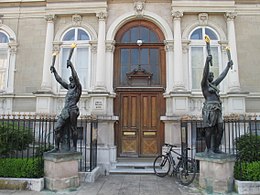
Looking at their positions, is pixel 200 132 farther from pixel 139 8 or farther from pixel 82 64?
pixel 139 8

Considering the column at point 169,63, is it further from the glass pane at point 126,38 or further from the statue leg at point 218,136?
the statue leg at point 218,136

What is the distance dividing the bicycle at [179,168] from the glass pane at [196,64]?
3616mm

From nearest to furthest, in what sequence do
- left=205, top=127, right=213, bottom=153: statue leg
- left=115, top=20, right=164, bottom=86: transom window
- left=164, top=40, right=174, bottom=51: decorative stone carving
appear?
left=205, top=127, right=213, bottom=153: statue leg → left=164, top=40, right=174, bottom=51: decorative stone carving → left=115, top=20, right=164, bottom=86: transom window

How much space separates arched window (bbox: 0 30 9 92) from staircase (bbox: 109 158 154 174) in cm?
709

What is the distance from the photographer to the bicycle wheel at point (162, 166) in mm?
9277

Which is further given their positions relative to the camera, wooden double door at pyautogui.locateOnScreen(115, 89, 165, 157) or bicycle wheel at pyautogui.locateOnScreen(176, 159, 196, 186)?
wooden double door at pyautogui.locateOnScreen(115, 89, 165, 157)

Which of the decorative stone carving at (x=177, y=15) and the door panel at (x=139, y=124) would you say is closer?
the door panel at (x=139, y=124)

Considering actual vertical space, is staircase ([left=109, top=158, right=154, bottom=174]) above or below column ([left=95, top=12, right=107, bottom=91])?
below

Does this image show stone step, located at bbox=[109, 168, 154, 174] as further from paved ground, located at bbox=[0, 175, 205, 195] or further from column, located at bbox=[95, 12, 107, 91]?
column, located at bbox=[95, 12, 107, 91]

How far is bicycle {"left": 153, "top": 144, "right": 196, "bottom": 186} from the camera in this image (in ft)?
27.3

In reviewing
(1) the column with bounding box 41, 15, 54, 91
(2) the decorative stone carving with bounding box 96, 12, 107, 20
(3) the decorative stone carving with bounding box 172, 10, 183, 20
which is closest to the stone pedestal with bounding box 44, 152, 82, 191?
(1) the column with bounding box 41, 15, 54, 91

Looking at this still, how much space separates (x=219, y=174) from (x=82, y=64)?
26.7ft

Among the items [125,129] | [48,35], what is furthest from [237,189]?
[48,35]

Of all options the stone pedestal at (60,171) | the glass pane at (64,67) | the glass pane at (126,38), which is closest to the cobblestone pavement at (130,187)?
the stone pedestal at (60,171)
